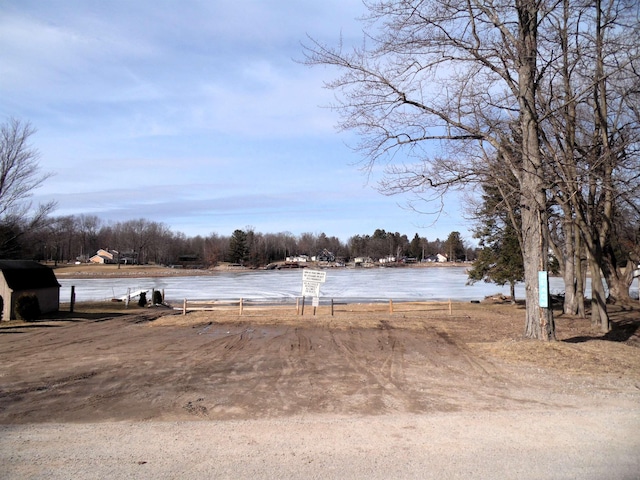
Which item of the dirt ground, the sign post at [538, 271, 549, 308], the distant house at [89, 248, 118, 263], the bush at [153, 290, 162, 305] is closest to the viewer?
the dirt ground

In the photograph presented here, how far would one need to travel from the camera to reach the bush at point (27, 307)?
21.8 m

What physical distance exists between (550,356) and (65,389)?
9260 millimetres

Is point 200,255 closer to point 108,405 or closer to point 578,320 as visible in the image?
point 578,320

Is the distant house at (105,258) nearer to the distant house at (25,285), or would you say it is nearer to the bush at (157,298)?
the bush at (157,298)

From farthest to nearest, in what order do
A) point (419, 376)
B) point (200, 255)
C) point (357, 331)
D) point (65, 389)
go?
point (200, 255) < point (357, 331) < point (419, 376) < point (65, 389)

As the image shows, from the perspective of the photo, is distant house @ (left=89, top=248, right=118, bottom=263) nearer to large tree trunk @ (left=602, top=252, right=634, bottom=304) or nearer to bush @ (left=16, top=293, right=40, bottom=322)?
bush @ (left=16, top=293, right=40, bottom=322)

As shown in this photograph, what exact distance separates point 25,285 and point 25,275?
0.87 meters

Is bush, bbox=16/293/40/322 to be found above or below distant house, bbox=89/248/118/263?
below

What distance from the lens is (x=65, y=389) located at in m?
8.63

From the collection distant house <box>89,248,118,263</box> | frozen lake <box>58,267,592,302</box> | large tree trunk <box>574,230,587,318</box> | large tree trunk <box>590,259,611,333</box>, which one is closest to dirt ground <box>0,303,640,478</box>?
large tree trunk <box>590,259,611,333</box>

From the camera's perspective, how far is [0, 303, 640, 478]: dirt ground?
22.6ft

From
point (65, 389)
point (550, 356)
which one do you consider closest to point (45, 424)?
point (65, 389)

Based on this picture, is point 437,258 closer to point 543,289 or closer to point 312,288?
point 312,288

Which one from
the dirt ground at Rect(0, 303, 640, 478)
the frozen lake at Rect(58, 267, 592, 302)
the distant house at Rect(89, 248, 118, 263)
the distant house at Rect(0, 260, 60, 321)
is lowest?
the frozen lake at Rect(58, 267, 592, 302)
